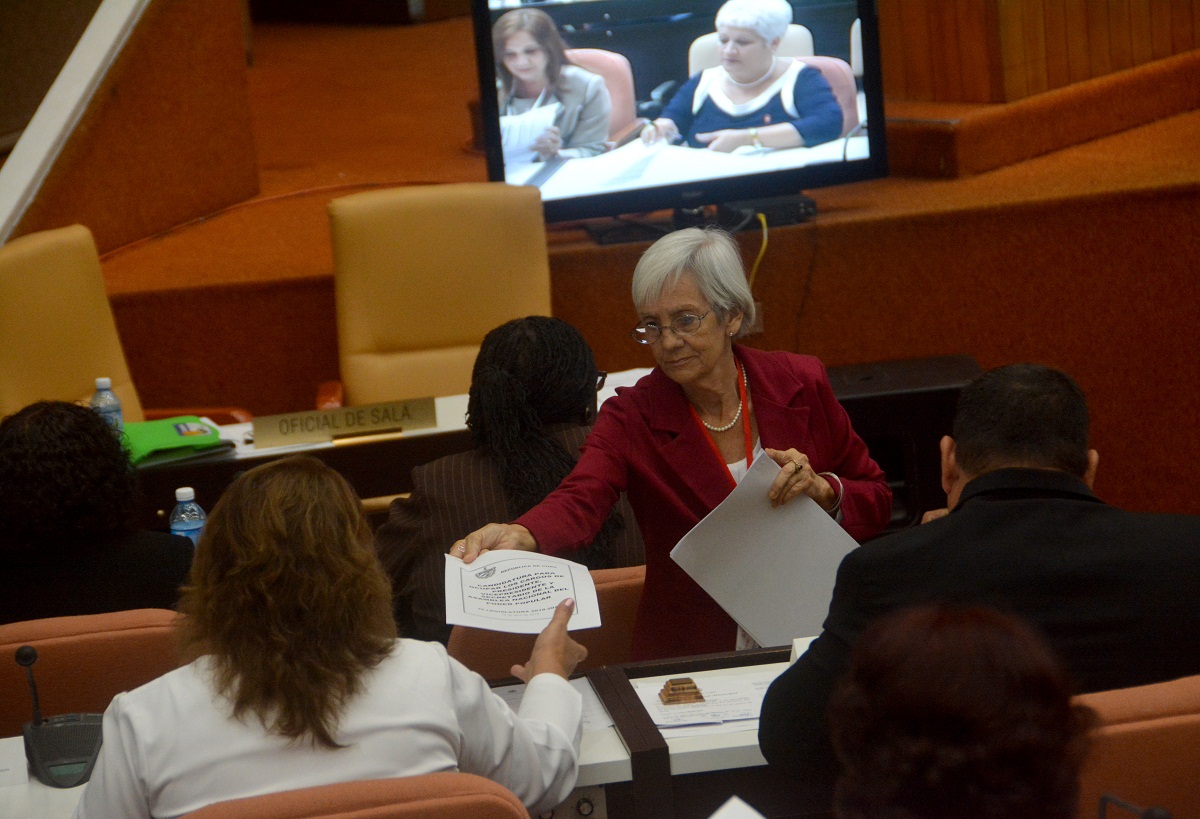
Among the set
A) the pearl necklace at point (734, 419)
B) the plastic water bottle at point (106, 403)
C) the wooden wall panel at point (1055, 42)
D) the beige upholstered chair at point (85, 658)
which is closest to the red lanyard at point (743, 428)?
the pearl necklace at point (734, 419)

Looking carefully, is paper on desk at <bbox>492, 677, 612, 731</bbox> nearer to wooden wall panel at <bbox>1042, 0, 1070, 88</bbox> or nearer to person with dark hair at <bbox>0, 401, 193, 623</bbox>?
person with dark hair at <bbox>0, 401, 193, 623</bbox>

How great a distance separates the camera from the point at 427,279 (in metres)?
3.84

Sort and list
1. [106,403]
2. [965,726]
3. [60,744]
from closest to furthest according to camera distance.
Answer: [965,726], [60,744], [106,403]

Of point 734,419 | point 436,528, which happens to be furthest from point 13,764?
point 734,419

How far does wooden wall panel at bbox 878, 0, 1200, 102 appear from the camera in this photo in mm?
4816

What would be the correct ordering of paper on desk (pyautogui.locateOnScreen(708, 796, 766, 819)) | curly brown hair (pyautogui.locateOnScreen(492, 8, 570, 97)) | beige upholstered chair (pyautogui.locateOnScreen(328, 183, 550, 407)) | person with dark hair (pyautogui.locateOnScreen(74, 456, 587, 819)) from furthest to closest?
Result: curly brown hair (pyautogui.locateOnScreen(492, 8, 570, 97)), beige upholstered chair (pyautogui.locateOnScreen(328, 183, 550, 407)), person with dark hair (pyautogui.locateOnScreen(74, 456, 587, 819)), paper on desk (pyautogui.locateOnScreen(708, 796, 766, 819))

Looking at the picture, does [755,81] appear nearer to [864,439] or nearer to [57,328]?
[864,439]

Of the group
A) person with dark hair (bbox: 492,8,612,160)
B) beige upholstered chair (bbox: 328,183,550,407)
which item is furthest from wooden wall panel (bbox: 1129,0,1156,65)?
beige upholstered chair (bbox: 328,183,550,407)

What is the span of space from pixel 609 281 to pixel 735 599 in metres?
2.27

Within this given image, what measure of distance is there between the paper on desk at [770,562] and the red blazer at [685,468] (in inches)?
5.4

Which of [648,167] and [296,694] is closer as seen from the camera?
[296,694]

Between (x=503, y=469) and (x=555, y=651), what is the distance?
675mm

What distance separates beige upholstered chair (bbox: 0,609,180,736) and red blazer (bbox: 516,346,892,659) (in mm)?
694

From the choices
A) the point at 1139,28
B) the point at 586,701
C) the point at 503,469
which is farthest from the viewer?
the point at 1139,28
